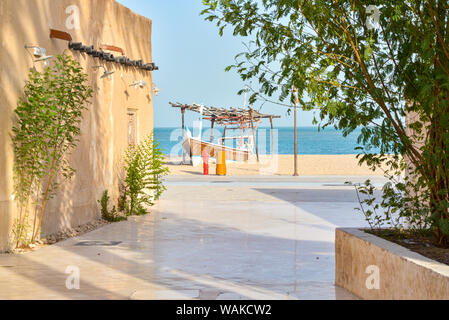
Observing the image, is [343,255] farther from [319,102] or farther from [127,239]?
[127,239]

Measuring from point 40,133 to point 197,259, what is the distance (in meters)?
2.98

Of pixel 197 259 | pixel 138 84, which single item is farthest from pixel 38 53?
pixel 138 84

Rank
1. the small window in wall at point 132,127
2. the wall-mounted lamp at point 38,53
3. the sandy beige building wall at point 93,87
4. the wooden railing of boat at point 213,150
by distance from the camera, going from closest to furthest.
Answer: the sandy beige building wall at point 93,87
the wall-mounted lamp at point 38,53
the small window in wall at point 132,127
the wooden railing of boat at point 213,150

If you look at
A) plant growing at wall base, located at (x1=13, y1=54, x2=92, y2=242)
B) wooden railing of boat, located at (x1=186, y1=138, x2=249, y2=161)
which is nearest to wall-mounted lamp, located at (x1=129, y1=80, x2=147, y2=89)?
plant growing at wall base, located at (x1=13, y1=54, x2=92, y2=242)

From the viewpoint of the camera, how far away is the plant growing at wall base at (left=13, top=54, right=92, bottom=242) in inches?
344

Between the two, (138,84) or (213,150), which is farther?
(213,150)

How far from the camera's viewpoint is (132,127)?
15.0 m

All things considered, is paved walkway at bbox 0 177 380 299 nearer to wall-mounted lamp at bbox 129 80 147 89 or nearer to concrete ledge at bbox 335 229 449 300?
concrete ledge at bbox 335 229 449 300

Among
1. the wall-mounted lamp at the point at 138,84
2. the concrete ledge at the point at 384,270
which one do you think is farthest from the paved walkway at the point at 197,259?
the wall-mounted lamp at the point at 138,84

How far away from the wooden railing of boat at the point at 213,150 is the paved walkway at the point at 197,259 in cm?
2545

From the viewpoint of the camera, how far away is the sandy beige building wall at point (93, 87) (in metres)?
8.54

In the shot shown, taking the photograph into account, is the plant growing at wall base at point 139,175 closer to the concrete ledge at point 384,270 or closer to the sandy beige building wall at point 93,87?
the sandy beige building wall at point 93,87

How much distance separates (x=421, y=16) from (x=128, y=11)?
997 centimetres

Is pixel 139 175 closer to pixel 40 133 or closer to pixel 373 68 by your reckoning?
pixel 40 133
